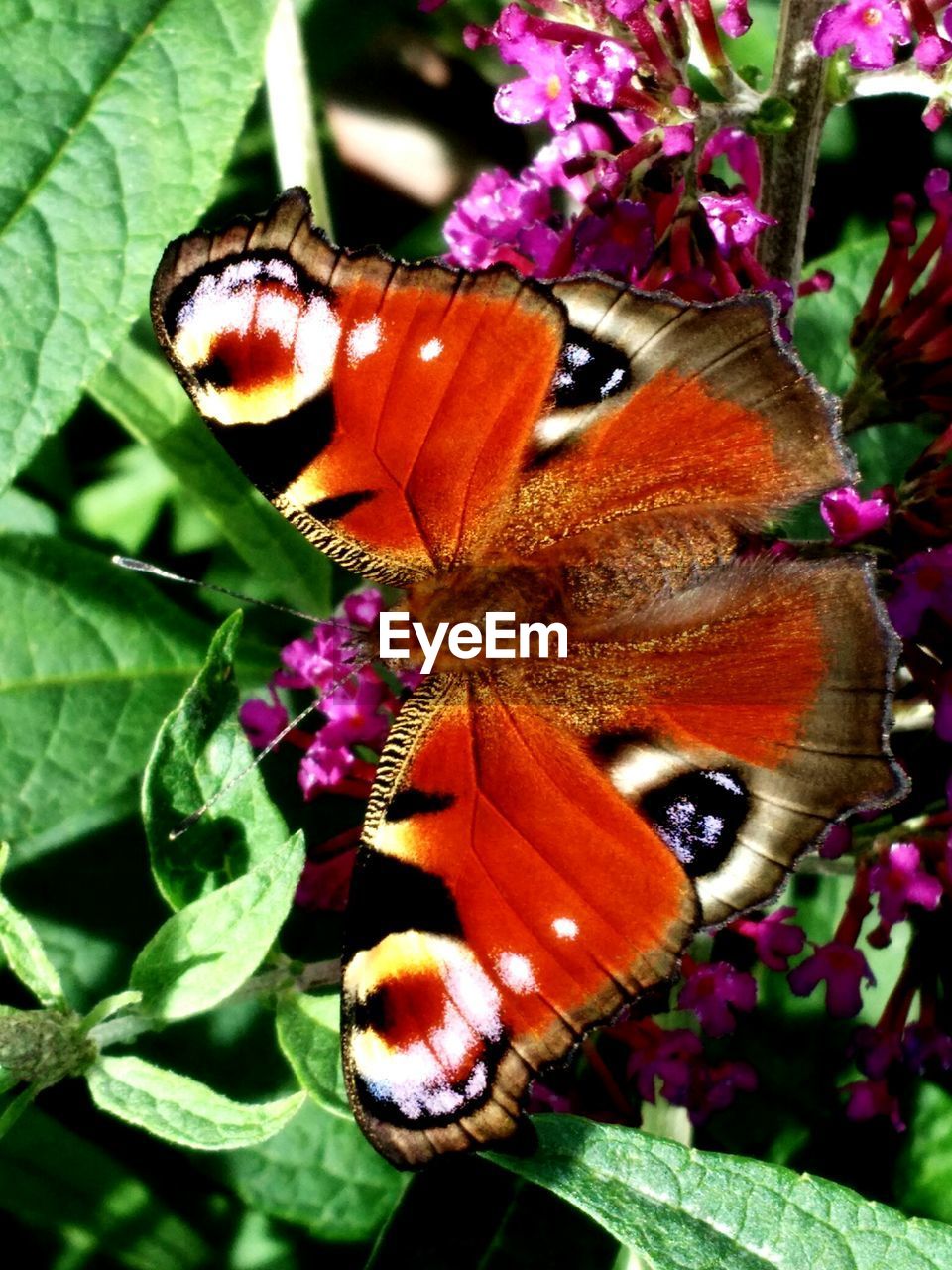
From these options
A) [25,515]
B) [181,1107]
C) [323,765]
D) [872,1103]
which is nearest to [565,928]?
[181,1107]

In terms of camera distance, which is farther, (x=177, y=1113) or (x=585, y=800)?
(x=585, y=800)

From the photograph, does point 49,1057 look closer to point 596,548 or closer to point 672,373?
point 596,548

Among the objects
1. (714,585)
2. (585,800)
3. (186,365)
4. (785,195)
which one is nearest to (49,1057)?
(585,800)

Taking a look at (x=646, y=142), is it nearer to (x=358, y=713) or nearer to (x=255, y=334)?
(x=255, y=334)

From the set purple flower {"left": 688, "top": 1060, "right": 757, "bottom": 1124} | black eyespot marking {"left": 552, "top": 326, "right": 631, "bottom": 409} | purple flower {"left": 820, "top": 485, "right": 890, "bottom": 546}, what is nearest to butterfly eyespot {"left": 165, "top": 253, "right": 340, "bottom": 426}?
black eyespot marking {"left": 552, "top": 326, "right": 631, "bottom": 409}

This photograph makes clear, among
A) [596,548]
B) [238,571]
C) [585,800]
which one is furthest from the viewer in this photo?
[238,571]

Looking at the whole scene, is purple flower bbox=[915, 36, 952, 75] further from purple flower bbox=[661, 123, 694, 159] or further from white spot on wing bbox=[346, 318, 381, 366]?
white spot on wing bbox=[346, 318, 381, 366]

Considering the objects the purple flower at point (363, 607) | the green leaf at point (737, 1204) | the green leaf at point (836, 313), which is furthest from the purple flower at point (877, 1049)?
the green leaf at point (836, 313)
